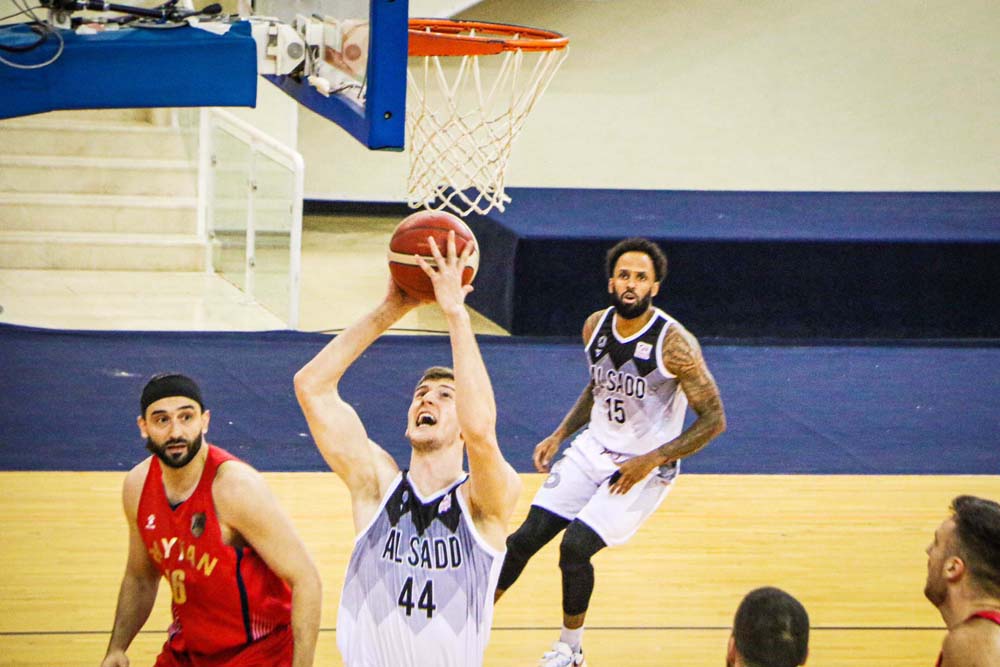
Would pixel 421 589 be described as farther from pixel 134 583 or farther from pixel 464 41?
pixel 464 41

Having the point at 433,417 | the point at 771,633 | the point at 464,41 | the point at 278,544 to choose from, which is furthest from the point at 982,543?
the point at 464,41

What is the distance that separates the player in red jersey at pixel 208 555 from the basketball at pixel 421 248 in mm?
800

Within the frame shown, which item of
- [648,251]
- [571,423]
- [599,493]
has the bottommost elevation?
[599,493]

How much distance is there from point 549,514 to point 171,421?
1.98 meters

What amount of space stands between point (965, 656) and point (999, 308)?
26.9 feet

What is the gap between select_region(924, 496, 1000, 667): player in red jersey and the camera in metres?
3.42

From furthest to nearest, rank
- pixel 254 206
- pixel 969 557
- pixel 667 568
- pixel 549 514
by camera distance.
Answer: pixel 254 206
pixel 667 568
pixel 549 514
pixel 969 557

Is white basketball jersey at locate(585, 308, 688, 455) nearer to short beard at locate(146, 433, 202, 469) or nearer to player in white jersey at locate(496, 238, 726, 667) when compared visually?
player in white jersey at locate(496, 238, 726, 667)

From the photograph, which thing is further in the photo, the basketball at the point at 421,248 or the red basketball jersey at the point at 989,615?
the basketball at the point at 421,248

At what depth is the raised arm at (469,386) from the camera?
134 inches

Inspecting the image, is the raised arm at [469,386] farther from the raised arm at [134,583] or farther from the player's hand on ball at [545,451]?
the player's hand on ball at [545,451]

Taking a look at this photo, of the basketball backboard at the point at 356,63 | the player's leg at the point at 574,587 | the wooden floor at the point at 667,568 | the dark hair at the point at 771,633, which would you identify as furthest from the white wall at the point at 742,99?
the dark hair at the point at 771,633

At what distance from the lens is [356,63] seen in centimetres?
393

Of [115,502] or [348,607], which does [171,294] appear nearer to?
[115,502]
